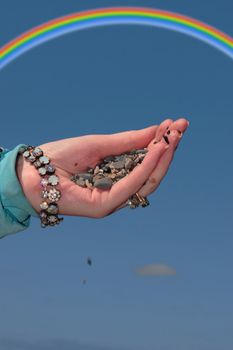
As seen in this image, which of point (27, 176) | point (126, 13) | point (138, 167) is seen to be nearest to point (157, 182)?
point (138, 167)

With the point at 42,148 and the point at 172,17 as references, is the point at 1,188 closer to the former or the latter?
the point at 42,148

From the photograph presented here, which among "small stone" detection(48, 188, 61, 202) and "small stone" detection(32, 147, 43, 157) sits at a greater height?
"small stone" detection(32, 147, 43, 157)

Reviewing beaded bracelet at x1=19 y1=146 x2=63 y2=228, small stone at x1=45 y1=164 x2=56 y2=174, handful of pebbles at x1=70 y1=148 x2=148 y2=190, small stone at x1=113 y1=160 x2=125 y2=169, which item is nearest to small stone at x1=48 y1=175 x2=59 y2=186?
beaded bracelet at x1=19 y1=146 x2=63 y2=228

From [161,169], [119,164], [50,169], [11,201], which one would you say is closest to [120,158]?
[119,164]

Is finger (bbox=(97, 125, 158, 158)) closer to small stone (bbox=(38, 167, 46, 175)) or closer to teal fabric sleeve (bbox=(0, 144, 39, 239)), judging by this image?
small stone (bbox=(38, 167, 46, 175))

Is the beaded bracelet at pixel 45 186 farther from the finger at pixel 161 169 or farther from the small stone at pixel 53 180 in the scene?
the finger at pixel 161 169

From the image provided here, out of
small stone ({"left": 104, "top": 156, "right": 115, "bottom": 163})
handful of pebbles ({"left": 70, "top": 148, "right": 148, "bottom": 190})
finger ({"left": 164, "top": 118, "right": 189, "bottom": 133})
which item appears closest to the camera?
finger ({"left": 164, "top": 118, "right": 189, "bottom": 133})
